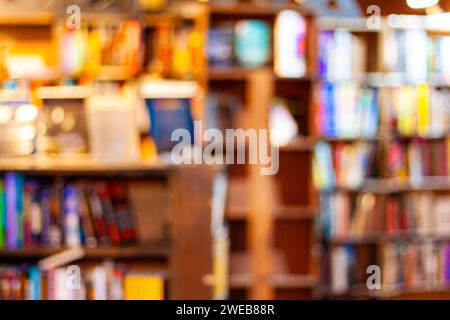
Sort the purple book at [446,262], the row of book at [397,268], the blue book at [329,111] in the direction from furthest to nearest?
the purple book at [446,262] < the row of book at [397,268] < the blue book at [329,111]

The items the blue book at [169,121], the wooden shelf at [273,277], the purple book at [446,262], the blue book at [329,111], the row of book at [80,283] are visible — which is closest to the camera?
the row of book at [80,283]

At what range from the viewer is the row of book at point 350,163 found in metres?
3.75

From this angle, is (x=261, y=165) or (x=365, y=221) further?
(x=365, y=221)

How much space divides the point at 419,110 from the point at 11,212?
7.90 ft

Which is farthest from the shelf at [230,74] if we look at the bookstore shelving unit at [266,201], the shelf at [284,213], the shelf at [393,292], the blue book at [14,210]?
the shelf at [393,292]

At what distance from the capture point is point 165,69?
355 cm

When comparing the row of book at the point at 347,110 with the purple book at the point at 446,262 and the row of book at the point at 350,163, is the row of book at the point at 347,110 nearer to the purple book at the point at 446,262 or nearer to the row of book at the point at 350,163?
the row of book at the point at 350,163

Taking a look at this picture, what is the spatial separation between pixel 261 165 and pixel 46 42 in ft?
3.87

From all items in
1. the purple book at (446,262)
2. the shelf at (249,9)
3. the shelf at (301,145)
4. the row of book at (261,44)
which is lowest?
the purple book at (446,262)

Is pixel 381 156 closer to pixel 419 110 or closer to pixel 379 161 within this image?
pixel 379 161

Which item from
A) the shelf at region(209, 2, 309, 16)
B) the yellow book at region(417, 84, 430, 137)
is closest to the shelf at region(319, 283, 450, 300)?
the yellow book at region(417, 84, 430, 137)

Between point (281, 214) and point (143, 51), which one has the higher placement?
point (143, 51)

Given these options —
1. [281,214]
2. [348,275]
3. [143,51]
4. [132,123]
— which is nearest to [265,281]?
[281,214]
